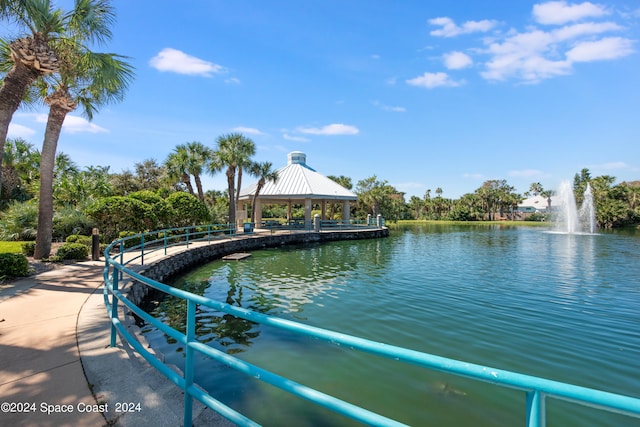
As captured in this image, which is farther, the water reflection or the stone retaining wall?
the stone retaining wall

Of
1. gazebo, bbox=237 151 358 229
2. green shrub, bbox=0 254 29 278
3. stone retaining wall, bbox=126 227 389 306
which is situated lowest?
stone retaining wall, bbox=126 227 389 306

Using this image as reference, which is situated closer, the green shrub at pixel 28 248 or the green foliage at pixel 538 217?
the green shrub at pixel 28 248

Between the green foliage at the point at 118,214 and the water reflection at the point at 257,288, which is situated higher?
the green foliage at the point at 118,214

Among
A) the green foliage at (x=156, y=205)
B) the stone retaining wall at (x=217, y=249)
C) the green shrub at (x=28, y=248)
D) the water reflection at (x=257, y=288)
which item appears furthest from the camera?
the green foliage at (x=156, y=205)

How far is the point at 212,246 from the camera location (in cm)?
1603

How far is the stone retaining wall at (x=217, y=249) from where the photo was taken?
353 inches

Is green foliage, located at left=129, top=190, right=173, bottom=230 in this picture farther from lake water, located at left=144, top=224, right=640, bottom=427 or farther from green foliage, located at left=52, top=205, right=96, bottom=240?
lake water, located at left=144, top=224, right=640, bottom=427

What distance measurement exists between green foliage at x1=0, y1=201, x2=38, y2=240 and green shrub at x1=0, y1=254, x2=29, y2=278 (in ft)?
27.7

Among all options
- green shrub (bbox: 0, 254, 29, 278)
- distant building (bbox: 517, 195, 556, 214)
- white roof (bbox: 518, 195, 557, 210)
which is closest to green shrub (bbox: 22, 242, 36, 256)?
green shrub (bbox: 0, 254, 29, 278)

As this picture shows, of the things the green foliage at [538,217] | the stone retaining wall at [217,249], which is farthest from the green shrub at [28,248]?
the green foliage at [538,217]

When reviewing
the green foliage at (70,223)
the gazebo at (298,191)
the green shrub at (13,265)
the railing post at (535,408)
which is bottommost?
the green shrub at (13,265)

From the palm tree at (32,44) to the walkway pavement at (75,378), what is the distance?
6146 mm

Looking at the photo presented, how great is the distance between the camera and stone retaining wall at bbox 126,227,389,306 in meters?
8.96

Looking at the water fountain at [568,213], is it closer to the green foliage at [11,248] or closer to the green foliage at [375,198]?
the green foliage at [375,198]
